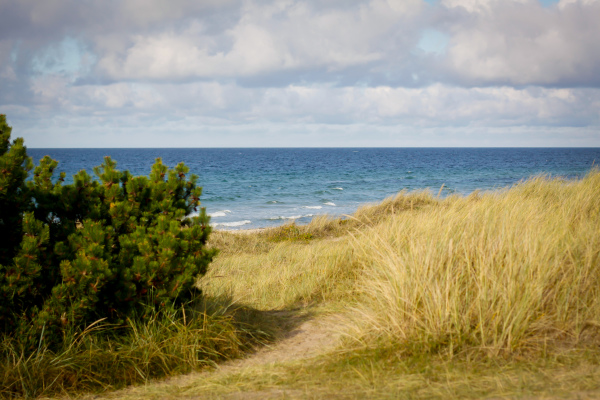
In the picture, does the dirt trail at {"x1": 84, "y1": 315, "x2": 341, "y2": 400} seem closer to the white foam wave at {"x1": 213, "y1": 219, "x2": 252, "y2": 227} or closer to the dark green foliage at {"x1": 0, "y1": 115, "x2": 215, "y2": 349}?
the dark green foliage at {"x1": 0, "y1": 115, "x2": 215, "y2": 349}

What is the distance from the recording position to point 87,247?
13.7 feet

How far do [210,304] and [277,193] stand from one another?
28.5 m

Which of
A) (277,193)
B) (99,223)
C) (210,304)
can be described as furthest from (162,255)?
(277,193)

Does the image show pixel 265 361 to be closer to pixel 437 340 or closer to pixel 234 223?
pixel 437 340

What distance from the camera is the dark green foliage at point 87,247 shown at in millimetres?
3967

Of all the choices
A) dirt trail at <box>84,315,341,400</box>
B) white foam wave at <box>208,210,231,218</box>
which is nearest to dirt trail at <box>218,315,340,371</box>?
dirt trail at <box>84,315,341,400</box>

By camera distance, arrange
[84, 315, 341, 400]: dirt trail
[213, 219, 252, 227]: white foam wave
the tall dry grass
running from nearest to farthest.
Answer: [84, 315, 341, 400]: dirt trail → the tall dry grass → [213, 219, 252, 227]: white foam wave

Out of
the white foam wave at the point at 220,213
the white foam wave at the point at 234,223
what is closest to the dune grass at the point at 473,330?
the white foam wave at the point at 234,223

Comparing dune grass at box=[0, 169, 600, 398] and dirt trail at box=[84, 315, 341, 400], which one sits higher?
dune grass at box=[0, 169, 600, 398]

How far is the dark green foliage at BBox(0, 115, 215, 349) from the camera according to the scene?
3.97 m

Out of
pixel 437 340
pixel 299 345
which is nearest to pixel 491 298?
pixel 437 340

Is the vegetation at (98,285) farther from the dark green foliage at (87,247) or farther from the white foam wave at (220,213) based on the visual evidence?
the white foam wave at (220,213)

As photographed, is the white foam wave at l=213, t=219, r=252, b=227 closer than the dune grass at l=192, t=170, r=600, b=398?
No

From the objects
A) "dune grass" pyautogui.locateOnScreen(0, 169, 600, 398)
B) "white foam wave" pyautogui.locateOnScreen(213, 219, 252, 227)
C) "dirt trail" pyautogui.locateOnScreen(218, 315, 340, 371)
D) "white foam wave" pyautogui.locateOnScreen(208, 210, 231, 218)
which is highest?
"dune grass" pyautogui.locateOnScreen(0, 169, 600, 398)
